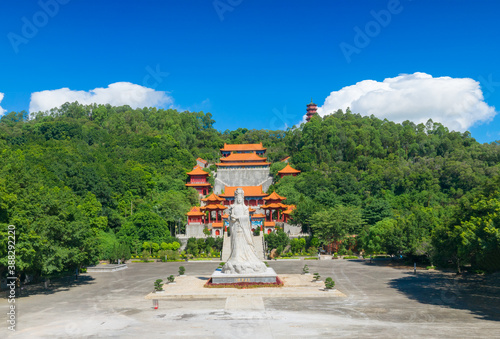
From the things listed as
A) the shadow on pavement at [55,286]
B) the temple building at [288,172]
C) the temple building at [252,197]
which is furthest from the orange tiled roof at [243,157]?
the shadow on pavement at [55,286]

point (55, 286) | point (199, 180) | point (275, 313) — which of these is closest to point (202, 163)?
point (199, 180)

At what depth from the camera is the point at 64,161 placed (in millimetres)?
53594

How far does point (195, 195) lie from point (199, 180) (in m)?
6.58

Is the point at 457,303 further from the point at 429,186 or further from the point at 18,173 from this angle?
the point at 429,186

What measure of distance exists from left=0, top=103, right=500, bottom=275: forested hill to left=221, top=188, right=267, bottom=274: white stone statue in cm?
910

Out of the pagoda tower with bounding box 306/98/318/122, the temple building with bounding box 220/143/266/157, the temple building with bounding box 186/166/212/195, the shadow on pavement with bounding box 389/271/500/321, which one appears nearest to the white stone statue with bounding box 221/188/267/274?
the shadow on pavement with bounding box 389/271/500/321

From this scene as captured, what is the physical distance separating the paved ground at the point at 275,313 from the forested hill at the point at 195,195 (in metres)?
2.32

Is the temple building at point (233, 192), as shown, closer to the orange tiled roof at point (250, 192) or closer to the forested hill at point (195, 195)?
the orange tiled roof at point (250, 192)

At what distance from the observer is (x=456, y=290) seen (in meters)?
22.8

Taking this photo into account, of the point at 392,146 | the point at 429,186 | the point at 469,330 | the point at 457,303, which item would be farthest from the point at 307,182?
the point at 469,330

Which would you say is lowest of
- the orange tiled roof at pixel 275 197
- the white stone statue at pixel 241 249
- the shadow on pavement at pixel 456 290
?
the shadow on pavement at pixel 456 290

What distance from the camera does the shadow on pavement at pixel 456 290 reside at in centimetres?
1844

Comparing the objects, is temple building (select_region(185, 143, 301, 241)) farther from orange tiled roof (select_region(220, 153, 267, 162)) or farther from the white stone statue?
the white stone statue

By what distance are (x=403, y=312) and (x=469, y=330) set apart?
325 cm
